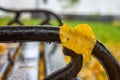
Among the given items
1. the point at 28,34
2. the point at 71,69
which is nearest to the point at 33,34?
the point at 28,34

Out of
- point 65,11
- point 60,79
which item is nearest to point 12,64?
point 60,79

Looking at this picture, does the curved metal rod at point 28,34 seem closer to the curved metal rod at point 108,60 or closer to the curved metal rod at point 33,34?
the curved metal rod at point 33,34

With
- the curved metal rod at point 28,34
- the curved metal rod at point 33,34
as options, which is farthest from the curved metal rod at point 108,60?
the curved metal rod at point 28,34

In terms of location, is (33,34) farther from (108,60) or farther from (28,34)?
(108,60)

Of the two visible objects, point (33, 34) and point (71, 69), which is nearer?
point (33, 34)

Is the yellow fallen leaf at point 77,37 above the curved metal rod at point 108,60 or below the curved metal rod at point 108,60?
above
